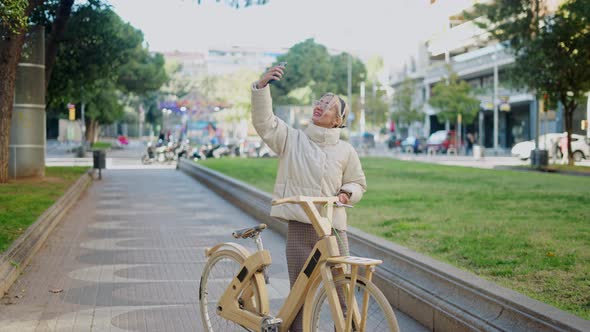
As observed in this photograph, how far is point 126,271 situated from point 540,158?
984 inches

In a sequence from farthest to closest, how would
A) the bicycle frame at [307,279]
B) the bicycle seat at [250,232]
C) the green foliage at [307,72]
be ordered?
the green foliage at [307,72] < the bicycle seat at [250,232] < the bicycle frame at [307,279]

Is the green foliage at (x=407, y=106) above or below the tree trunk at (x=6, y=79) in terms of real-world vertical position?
above

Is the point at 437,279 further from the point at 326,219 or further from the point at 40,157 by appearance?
the point at 40,157

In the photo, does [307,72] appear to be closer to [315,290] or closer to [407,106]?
[407,106]

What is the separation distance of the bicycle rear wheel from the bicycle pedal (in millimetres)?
369

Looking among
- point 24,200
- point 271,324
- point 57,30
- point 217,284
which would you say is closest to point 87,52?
point 57,30

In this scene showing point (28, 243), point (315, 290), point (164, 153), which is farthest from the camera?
point (164, 153)

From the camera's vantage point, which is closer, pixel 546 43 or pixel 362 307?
pixel 362 307

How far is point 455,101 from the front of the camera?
64.8 metres

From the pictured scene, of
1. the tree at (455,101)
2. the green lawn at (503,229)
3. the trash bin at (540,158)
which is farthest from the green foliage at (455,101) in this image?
the green lawn at (503,229)

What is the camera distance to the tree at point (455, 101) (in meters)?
64.1

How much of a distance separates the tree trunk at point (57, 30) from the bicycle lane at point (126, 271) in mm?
7076

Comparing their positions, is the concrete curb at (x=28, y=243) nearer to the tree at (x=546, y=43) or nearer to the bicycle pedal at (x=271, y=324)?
the bicycle pedal at (x=271, y=324)

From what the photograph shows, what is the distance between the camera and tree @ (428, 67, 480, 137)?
64125 millimetres
